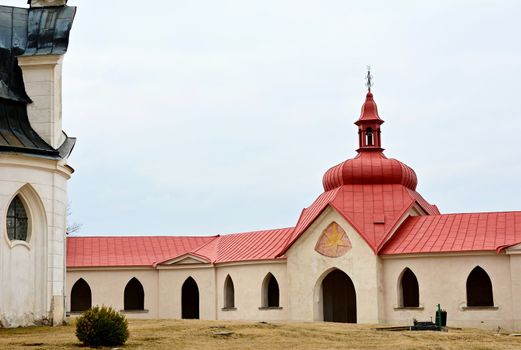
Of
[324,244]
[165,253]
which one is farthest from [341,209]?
[165,253]

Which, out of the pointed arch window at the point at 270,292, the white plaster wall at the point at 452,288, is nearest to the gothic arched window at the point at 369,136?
the white plaster wall at the point at 452,288

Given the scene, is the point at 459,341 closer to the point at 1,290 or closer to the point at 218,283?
the point at 1,290

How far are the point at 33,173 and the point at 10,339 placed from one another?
7339 millimetres

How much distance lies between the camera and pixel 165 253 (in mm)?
59656

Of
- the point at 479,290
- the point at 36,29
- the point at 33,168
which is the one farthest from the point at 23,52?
the point at 479,290

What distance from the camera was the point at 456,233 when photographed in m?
48.4

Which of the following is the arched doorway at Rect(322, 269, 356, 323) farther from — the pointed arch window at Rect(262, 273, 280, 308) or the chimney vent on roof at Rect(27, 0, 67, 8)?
the chimney vent on roof at Rect(27, 0, 67, 8)

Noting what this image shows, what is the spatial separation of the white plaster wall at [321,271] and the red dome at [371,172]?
2.60 m

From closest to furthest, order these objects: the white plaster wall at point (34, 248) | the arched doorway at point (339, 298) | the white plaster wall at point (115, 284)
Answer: the white plaster wall at point (34, 248), the arched doorway at point (339, 298), the white plaster wall at point (115, 284)

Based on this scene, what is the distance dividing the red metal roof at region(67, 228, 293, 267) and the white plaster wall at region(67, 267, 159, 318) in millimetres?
453

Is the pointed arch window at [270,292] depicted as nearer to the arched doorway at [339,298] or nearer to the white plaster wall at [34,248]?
the arched doorway at [339,298]

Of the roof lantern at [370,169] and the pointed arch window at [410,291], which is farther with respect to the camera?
the roof lantern at [370,169]

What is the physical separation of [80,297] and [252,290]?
11.8 m

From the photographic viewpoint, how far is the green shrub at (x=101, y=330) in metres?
29.5
